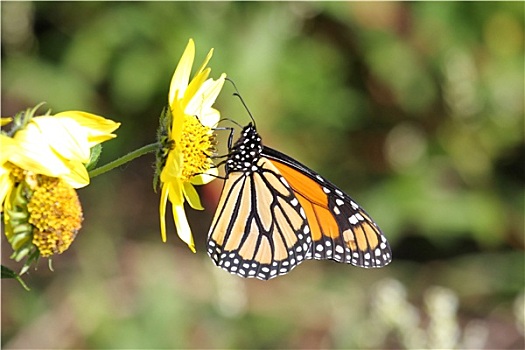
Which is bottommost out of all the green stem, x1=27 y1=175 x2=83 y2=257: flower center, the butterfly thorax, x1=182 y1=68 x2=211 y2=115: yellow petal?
the butterfly thorax

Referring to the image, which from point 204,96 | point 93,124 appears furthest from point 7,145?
point 204,96

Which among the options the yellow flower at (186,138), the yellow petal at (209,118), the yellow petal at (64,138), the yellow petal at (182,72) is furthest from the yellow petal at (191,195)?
the yellow petal at (64,138)

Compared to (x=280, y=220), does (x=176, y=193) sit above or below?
above

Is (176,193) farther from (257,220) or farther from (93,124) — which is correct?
(257,220)

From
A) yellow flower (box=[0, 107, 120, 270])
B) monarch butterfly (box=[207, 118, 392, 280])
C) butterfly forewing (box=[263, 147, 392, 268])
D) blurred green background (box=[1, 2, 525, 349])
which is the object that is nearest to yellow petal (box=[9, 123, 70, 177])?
yellow flower (box=[0, 107, 120, 270])

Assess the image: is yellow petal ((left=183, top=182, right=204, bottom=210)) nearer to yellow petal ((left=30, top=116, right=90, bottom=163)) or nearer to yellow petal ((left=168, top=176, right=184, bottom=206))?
yellow petal ((left=168, top=176, right=184, bottom=206))

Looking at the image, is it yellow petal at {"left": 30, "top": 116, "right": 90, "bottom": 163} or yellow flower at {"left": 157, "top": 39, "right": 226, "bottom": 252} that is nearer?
yellow petal at {"left": 30, "top": 116, "right": 90, "bottom": 163}
